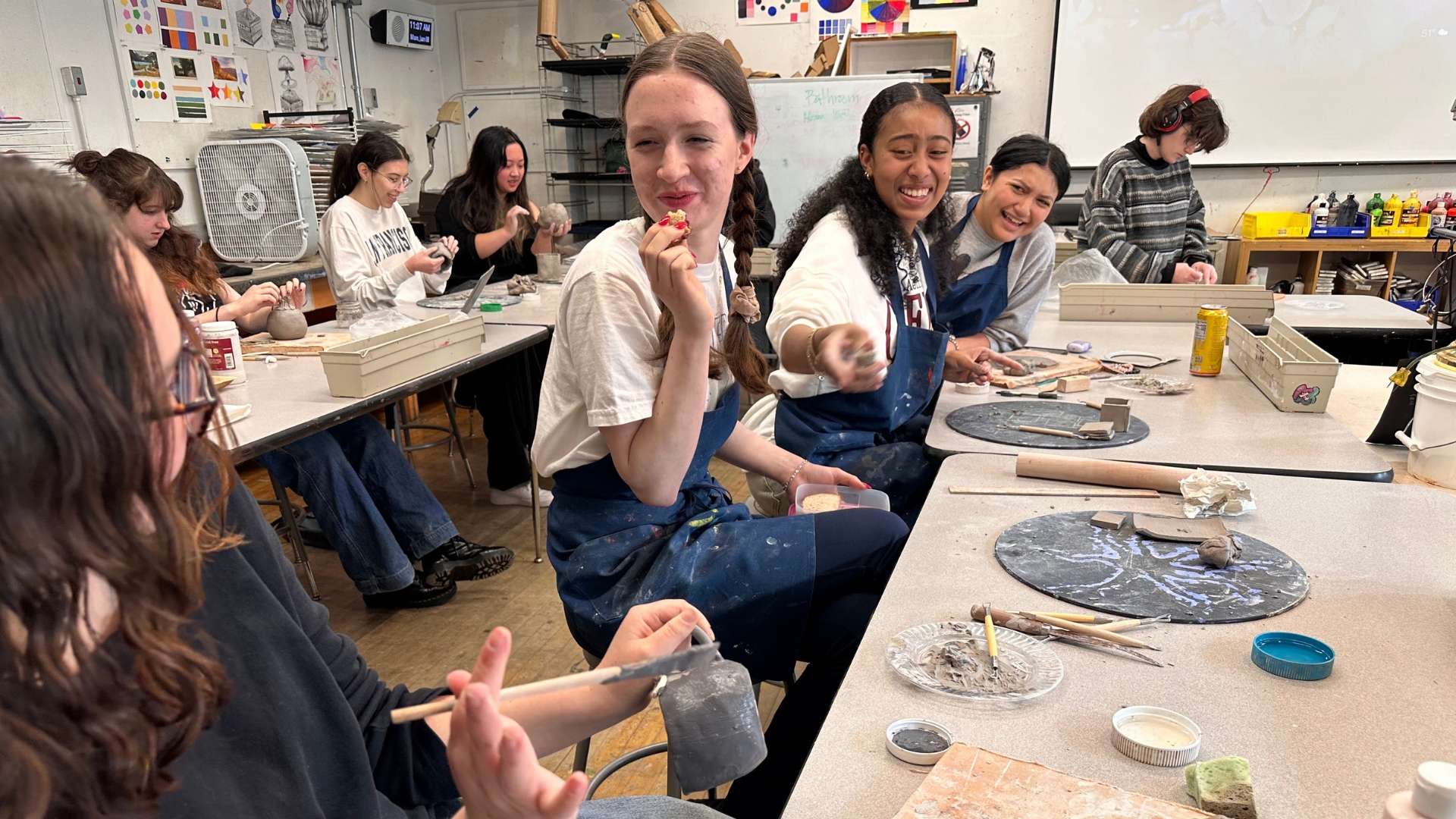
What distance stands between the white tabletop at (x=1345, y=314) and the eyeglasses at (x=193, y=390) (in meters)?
3.37

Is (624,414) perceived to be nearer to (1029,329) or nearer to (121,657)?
(121,657)

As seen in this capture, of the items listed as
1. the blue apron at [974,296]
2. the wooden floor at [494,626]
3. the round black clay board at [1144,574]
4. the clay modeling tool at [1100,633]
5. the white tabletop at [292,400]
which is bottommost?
the wooden floor at [494,626]

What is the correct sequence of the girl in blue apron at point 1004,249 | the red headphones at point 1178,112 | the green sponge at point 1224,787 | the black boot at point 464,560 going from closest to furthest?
the green sponge at point 1224,787, the girl in blue apron at point 1004,249, the black boot at point 464,560, the red headphones at point 1178,112

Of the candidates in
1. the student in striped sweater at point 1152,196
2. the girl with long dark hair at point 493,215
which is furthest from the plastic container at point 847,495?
the girl with long dark hair at point 493,215

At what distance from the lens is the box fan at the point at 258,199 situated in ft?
15.1

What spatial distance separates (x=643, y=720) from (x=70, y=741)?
1.89 meters

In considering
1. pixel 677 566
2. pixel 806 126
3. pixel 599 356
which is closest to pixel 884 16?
pixel 806 126

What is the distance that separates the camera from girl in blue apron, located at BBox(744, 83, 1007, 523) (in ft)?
6.89

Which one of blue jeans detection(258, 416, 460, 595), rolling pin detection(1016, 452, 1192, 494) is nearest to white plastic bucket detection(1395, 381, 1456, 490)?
rolling pin detection(1016, 452, 1192, 494)

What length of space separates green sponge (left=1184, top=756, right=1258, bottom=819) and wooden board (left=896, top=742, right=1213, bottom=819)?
14 mm

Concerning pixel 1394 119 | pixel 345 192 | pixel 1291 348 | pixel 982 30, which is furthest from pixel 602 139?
pixel 1291 348

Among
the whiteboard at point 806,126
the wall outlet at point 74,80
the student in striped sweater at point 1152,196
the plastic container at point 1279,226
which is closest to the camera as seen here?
the student in striped sweater at point 1152,196

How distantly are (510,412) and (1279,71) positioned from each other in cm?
524

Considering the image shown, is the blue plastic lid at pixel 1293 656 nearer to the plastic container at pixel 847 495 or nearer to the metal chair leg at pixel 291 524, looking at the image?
the plastic container at pixel 847 495
